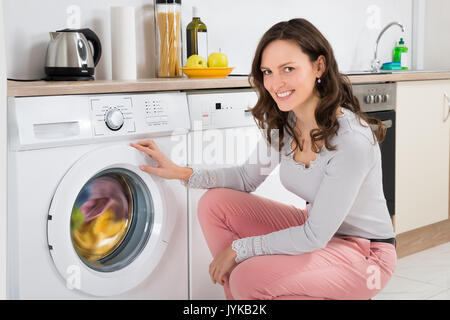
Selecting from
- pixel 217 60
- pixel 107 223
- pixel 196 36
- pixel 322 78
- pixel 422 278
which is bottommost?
pixel 422 278

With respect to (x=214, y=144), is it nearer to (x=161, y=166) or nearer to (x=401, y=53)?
(x=161, y=166)

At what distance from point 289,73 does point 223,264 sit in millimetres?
565

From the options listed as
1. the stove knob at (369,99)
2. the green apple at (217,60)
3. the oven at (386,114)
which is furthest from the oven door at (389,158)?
the green apple at (217,60)

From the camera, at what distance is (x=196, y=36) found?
2670mm

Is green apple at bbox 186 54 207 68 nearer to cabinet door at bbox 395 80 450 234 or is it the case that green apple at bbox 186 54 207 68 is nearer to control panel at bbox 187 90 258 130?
control panel at bbox 187 90 258 130

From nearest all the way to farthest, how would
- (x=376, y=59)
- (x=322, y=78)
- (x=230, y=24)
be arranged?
1. (x=322, y=78)
2. (x=230, y=24)
3. (x=376, y=59)

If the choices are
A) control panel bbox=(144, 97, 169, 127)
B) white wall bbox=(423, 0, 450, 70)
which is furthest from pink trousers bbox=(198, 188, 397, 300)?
white wall bbox=(423, 0, 450, 70)

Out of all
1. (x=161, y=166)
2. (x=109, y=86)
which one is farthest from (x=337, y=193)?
(x=109, y=86)

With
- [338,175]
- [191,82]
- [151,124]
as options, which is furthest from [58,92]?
[338,175]

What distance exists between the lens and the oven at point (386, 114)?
2836 mm

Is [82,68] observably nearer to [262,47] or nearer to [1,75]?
[262,47]

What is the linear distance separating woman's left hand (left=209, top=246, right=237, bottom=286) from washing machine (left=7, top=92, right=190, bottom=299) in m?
0.27

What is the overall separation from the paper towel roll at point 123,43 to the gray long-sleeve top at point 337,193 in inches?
29.0

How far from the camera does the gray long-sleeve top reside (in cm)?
164
